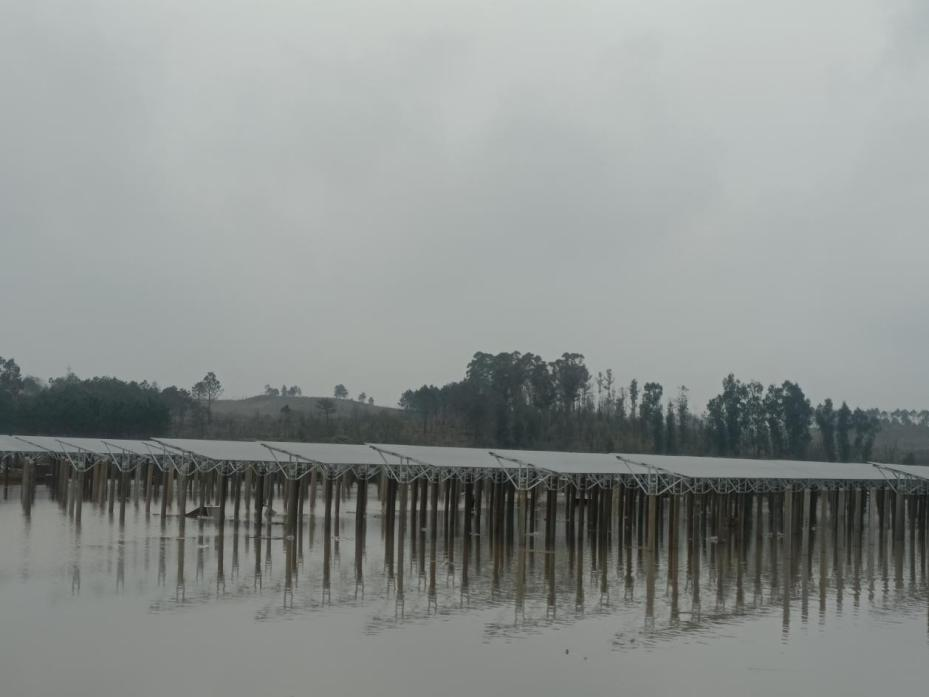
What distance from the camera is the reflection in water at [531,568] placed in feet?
73.7

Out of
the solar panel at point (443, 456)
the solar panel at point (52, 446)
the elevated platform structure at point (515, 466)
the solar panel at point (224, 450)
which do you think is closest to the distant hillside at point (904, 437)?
the elevated platform structure at point (515, 466)

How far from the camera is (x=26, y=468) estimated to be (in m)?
46.3

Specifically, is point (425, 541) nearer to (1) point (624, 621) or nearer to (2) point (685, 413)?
(1) point (624, 621)

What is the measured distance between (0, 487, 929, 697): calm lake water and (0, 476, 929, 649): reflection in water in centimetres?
13

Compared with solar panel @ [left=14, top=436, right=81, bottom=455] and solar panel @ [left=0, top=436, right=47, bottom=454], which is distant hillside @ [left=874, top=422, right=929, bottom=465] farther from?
solar panel @ [left=0, top=436, right=47, bottom=454]

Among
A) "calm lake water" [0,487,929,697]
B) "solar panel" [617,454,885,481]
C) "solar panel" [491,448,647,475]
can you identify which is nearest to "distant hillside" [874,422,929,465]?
"solar panel" [617,454,885,481]

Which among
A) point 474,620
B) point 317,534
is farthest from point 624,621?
point 317,534

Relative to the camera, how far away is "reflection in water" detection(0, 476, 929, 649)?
22453 mm

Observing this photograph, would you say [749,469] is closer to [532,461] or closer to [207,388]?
[532,461]

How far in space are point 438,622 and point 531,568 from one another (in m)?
9.96

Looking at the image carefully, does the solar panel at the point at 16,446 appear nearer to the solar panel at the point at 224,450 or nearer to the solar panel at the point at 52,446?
the solar panel at the point at 52,446

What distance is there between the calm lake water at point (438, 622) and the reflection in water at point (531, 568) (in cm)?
13

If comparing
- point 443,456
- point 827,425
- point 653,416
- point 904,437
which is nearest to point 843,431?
point 827,425

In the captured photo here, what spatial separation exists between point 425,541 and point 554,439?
2596 inches
